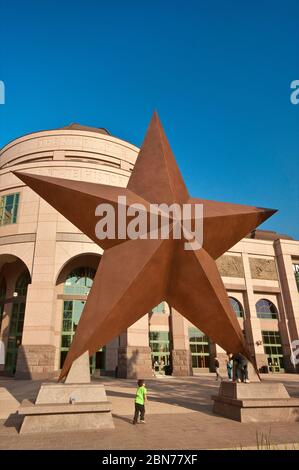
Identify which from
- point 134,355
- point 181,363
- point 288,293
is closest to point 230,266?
point 288,293

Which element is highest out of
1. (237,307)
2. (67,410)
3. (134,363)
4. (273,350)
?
(237,307)

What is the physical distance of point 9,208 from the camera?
94.0 ft

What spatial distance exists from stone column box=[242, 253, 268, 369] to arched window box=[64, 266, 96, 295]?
58.1 feet

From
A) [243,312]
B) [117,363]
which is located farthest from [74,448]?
[243,312]

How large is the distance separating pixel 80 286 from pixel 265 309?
21775 millimetres

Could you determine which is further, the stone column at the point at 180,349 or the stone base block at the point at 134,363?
the stone column at the point at 180,349

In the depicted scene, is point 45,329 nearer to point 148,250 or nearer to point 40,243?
point 40,243

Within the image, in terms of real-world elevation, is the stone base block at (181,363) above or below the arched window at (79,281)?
below

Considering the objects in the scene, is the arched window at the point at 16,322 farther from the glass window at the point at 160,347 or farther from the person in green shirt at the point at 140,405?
the person in green shirt at the point at 140,405

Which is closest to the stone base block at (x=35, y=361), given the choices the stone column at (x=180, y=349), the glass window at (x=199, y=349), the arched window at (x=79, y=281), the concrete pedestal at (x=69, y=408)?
the arched window at (x=79, y=281)

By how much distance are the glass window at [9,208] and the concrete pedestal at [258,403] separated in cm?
2392

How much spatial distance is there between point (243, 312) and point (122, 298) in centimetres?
2988

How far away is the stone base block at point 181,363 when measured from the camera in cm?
2800

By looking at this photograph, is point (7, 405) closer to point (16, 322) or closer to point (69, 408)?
point (69, 408)
